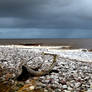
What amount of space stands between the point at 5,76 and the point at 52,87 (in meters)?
3.54

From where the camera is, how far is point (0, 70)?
12711 millimetres

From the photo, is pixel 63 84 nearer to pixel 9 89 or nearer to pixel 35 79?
pixel 35 79

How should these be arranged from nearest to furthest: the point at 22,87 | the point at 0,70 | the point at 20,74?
the point at 22,87, the point at 20,74, the point at 0,70

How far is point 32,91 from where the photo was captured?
8.40 m

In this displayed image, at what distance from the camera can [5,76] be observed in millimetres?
11016

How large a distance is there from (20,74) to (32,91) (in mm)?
2044

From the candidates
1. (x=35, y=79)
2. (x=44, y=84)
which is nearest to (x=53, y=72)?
(x=35, y=79)

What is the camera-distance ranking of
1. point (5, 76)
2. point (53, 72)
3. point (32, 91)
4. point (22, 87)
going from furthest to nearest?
point (53, 72) < point (5, 76) < point (22, 87) < point (32, 91)

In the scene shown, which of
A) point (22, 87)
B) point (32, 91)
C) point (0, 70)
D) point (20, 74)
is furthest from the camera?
point (0, 70)

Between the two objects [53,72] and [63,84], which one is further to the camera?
[53,72]

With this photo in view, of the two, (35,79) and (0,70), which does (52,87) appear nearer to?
(35,79)

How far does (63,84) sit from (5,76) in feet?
12.5

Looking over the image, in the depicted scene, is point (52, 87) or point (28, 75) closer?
point (52, 87)

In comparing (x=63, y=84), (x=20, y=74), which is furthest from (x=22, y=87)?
(x=63, y=84)
